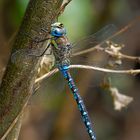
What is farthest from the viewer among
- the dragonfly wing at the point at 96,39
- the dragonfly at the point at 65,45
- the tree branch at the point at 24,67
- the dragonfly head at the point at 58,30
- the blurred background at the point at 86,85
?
the blurred background at the point at 86,85

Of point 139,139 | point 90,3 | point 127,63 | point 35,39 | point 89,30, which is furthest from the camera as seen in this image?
point 139,139

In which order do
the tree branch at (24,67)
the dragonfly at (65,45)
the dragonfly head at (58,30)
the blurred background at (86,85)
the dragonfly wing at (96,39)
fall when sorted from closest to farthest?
the tree branch at (24,67), the dragonfly head at (58,30), the dragonfly at (65,45), the dragonfly wing at (96,39), the blurred background at (86,85)

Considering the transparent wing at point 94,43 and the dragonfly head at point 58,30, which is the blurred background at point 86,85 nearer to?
the transparent wing at point 94,43

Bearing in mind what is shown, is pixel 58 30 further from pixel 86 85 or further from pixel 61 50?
pixel 86 85

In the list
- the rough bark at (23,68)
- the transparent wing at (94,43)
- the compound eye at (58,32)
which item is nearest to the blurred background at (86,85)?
the transparent wing at (94,43)

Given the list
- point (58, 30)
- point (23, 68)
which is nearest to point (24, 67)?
point (23, 68)

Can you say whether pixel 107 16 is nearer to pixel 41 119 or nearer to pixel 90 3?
pixel 90 3

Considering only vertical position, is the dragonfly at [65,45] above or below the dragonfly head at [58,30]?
below

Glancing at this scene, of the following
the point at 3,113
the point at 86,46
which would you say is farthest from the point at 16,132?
the point at 86,46
